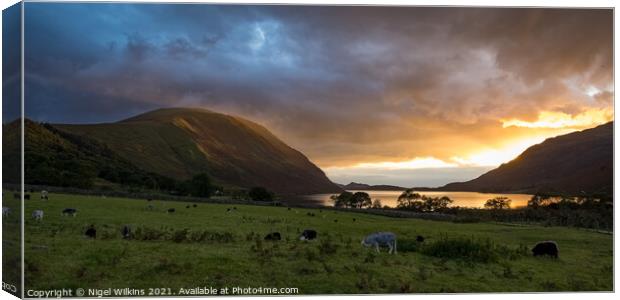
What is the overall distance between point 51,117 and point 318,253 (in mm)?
8977

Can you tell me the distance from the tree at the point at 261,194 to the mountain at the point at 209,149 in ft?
0.59

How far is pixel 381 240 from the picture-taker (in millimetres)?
16594

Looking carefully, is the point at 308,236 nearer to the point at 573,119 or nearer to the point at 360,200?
the point at 360,200

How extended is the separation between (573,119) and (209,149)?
12772 mm

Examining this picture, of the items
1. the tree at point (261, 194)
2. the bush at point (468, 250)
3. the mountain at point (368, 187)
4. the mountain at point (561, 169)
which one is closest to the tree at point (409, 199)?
the mountain at point (368, 187)

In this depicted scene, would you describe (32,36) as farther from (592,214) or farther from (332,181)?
(592,214)

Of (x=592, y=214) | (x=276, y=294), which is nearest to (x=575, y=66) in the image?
(x=592, y=214)

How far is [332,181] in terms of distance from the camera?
1758 cm

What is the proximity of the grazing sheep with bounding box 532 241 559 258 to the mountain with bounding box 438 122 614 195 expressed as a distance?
A: 196 centimetres

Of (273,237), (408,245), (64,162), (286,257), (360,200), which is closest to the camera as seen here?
(286,257)

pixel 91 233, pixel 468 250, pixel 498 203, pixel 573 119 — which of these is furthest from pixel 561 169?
pixel 91 233

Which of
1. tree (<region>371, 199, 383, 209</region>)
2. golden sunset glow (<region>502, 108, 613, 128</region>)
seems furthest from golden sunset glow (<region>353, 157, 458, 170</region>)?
golden sunset glow (<region>502, 108, 613, 128</region>)

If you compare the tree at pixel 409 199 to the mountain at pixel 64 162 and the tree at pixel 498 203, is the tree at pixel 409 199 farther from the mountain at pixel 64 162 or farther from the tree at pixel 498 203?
the mountain at pixel 64 162

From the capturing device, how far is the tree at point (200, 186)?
66.7ft
